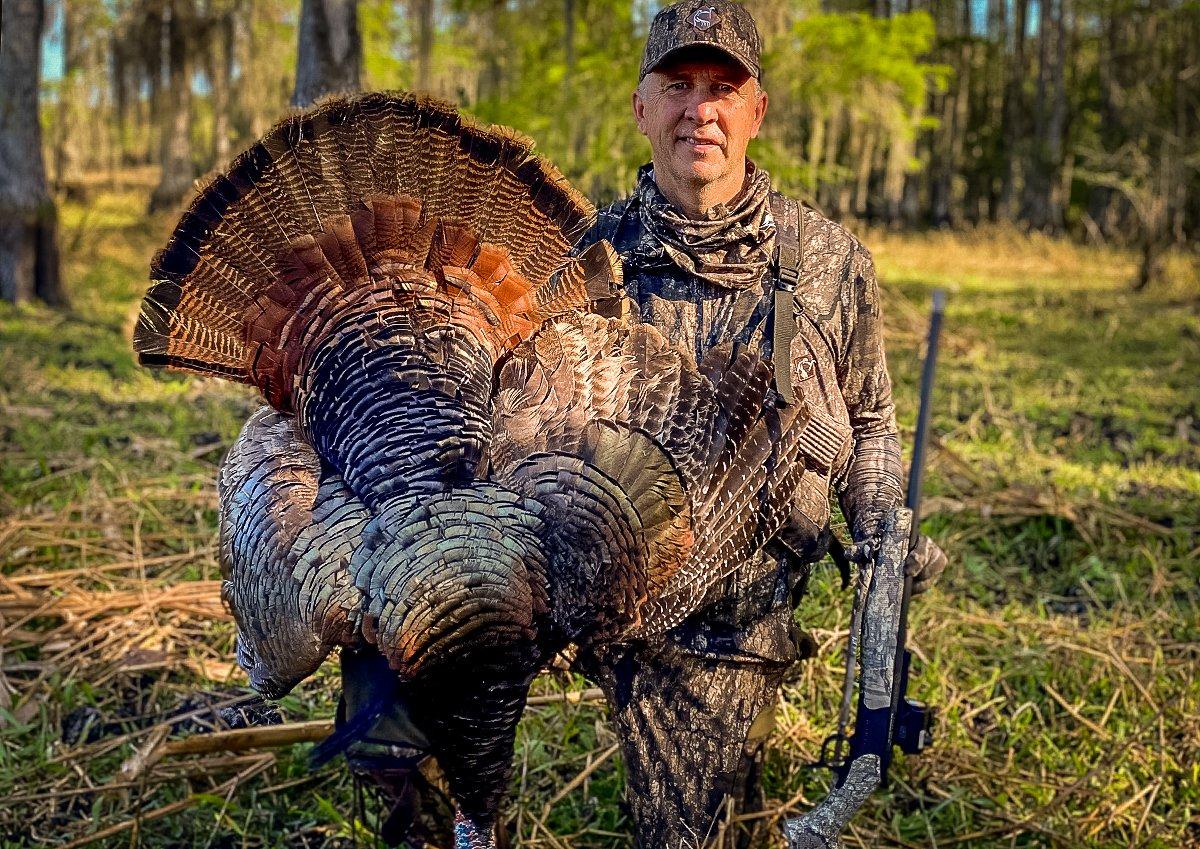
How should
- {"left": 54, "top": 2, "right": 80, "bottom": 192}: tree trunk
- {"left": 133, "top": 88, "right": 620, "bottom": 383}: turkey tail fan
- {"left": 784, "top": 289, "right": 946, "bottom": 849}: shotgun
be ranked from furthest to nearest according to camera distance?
{"left": 54, "top": 2, "right": 80, "bottom": 192}: tree trunk
{"left": 784, "top": 289, "right": 946, "bottom": 849}: shotgun
{"left": 133, "top": 88, "right": 620, "bottom": 383}: turkey tail fan

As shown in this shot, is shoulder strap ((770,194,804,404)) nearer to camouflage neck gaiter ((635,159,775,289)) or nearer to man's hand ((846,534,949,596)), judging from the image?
camouflage neck gaiter ((635,159,775,289))

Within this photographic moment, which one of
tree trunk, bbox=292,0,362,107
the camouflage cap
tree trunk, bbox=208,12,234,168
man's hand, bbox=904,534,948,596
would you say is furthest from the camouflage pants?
tree trunk, bbox=208,12,234,168

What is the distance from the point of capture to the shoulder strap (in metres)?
2.43

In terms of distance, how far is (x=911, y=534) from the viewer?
8.17 feet

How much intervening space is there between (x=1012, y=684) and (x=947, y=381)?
4.86 meters

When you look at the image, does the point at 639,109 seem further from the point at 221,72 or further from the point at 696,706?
the point at 221,72

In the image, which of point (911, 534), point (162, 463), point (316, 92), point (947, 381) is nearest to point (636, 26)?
point (947, 381)

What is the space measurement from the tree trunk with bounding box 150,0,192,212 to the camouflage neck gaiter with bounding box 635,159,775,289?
67.9ft

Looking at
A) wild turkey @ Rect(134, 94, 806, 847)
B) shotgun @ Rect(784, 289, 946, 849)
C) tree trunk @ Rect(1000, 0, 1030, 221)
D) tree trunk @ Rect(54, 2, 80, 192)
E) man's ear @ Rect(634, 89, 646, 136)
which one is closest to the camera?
wild turkey @ Rect(134, 94, 806, 847)

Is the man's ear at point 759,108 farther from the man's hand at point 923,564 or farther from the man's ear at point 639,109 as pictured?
the man's hand at point 923,564

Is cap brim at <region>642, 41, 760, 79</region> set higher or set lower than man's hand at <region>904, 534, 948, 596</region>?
higher

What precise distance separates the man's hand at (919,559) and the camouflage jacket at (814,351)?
0.15ft

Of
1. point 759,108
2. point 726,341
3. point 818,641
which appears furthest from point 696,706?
point 818,641

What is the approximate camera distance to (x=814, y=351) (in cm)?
260
